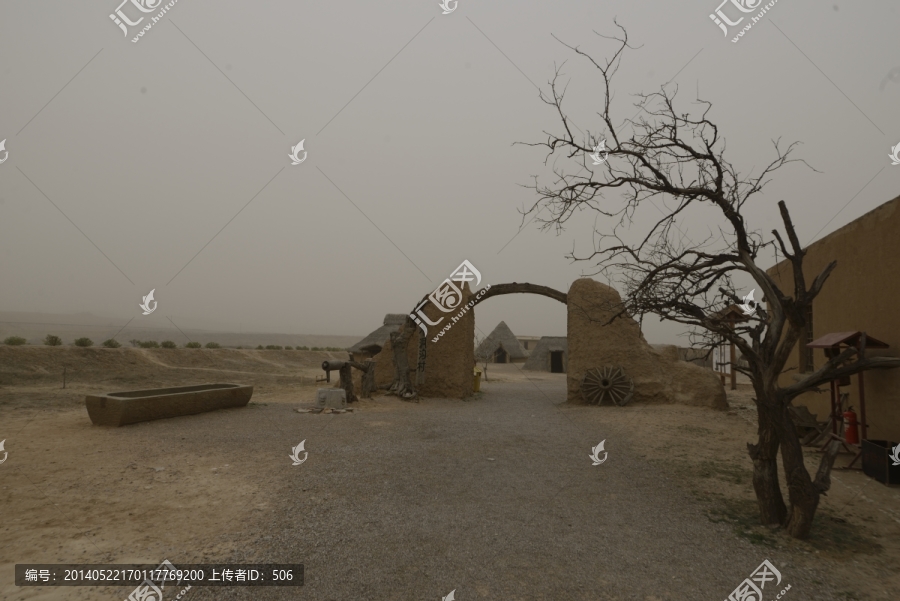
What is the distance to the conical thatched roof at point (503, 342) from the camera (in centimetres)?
3228

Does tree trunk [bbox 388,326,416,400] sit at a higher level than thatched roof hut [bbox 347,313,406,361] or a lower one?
lower

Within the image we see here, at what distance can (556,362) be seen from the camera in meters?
28.0

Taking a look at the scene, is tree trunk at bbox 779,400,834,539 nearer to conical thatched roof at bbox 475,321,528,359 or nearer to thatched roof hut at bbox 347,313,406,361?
thatched roof hut at bbox 347,313,406,361

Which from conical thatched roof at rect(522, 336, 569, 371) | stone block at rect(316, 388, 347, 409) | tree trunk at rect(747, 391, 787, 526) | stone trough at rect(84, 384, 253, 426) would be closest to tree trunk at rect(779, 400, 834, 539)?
tree trunk at rect(747, 391, 787, 526)

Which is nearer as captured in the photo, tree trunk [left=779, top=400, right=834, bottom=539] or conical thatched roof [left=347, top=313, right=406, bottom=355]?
tree trunk [left=779, top=400, right=834, bottom=539]

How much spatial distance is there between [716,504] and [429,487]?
2.96 meters

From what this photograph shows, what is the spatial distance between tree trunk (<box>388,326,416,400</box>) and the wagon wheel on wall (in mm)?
4687

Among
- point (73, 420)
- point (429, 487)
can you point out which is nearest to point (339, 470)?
point (429, 487)

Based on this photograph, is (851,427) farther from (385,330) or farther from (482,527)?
(385,330)

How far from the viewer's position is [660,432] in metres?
8.82

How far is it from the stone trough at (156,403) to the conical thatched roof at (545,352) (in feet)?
64.5

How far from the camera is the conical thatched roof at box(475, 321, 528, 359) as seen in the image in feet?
106

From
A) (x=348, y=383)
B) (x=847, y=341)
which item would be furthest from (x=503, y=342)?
(x=847, y=341)

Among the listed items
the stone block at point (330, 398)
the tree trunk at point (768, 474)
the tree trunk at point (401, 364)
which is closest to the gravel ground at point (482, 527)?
the tree trunk at point (768, 474)
